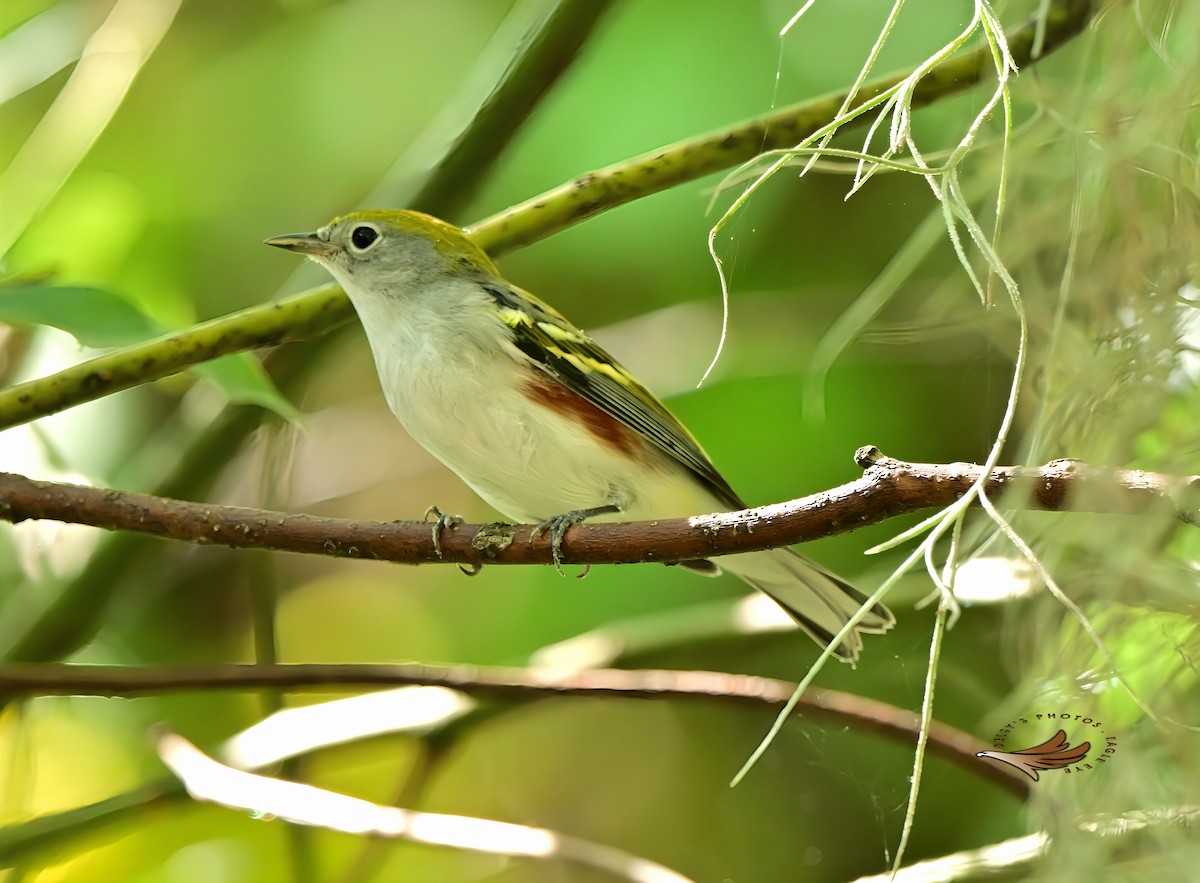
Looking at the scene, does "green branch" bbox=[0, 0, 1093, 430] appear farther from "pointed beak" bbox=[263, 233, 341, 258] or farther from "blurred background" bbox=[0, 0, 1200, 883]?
"pointed beak" bbox=[263, 233, 341, 258]

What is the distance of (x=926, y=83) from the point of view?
1010mm

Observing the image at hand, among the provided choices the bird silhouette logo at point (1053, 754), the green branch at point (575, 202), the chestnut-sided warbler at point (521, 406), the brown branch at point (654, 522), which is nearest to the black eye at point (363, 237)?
the chestnut-sided warbler at point (521, 406)

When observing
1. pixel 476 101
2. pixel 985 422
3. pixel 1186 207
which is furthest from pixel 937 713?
pixel 476 101

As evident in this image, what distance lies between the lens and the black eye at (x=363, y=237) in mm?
1468

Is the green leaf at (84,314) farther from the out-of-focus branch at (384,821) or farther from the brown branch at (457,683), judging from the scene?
the out-of-focus branch at (384,821)

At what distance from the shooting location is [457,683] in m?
1.38

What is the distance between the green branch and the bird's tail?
387mm

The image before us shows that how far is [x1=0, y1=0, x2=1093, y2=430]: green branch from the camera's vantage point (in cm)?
105

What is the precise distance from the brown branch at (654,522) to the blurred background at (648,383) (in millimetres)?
147

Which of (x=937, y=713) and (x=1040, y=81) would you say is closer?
(x=1040, y=81)

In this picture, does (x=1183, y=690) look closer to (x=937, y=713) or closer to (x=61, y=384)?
(x=937, y=713)

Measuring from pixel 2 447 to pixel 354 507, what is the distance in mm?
630

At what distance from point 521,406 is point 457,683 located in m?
0.35

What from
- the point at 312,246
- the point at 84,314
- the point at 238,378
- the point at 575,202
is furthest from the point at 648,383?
the point at 84,314
